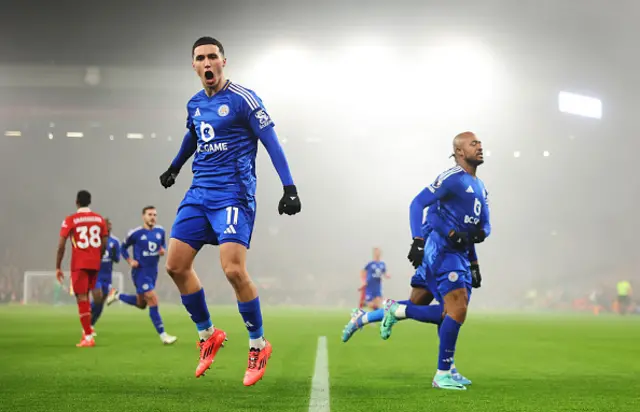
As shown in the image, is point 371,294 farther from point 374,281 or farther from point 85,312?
point 85,312

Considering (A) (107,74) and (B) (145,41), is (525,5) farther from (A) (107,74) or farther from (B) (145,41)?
(A) (107,74)

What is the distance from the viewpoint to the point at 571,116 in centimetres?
4512

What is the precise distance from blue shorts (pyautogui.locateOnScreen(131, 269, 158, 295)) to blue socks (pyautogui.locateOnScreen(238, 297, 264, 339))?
6909 mm

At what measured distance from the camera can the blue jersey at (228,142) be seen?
17.2 ft

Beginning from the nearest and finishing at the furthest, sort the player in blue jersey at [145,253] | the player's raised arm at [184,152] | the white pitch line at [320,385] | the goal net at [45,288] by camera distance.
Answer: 1. the white pitch line at [320,385]
2. the player's raised arm at [184,152]
3. the player in blue jersey at [145,253]
4. the goal net at [45,288]

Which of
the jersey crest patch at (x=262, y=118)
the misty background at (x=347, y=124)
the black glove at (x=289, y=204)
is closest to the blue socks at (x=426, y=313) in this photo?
the black glove at (x=289, y=204)

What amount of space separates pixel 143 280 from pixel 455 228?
6.85 meters

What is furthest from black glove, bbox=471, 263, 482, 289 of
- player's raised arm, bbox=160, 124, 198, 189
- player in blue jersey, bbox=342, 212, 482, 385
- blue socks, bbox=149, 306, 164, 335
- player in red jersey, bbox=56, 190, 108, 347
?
blue socks, bbox=149, 306, 164, 335

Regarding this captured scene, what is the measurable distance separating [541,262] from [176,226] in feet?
141

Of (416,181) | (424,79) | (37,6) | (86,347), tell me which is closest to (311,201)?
(416,181)

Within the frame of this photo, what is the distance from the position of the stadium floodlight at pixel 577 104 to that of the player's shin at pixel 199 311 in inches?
1595

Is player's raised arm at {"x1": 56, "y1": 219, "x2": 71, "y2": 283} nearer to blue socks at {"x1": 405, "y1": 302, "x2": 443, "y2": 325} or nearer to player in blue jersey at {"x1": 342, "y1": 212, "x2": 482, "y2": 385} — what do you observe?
player in blue jersey at {"x1": 342, "y1": 212, "x2": 482, "y2": 385}

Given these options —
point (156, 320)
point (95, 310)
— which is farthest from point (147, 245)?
point (95, 310)

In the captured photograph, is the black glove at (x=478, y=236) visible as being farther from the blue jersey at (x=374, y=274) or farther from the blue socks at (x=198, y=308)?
the blue jersey at (x=374, y=274)
